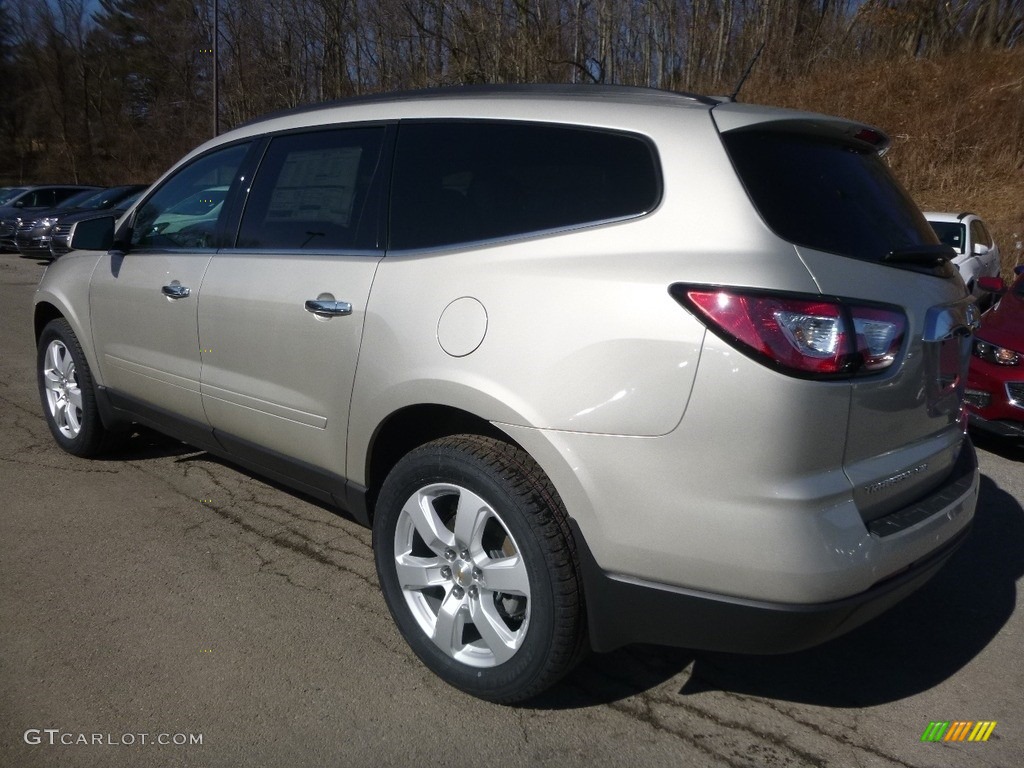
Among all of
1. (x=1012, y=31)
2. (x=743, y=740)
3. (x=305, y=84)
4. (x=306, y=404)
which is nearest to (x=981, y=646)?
(x=743, y=740)

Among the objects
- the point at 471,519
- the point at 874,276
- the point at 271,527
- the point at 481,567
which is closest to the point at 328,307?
the point at 471,519

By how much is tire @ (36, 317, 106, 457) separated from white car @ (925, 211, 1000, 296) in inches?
415

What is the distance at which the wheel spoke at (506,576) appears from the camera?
270cm

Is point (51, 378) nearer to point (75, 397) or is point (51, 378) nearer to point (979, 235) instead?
point (75, 397)

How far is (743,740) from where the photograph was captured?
2.75 metres

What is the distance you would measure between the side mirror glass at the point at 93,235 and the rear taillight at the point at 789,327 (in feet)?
11.4

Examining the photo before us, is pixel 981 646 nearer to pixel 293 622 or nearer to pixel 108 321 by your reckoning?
pixel 293 622

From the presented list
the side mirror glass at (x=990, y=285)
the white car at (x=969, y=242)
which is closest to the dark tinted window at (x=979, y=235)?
the white car at (x=969, y=242)

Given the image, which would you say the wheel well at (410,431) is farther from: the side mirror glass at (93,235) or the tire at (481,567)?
the side mirror glass at (93,235)

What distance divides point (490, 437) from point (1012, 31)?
28666 millimetres

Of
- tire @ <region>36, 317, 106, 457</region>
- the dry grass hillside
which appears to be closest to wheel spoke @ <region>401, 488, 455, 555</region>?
tire @ <region>36, 317, 106, 457</region>

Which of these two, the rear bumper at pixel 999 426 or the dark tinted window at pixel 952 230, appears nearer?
the rear bumper at pixel 999 426

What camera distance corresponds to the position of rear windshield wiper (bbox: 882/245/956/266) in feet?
8.60

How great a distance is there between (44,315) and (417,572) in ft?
12.1
